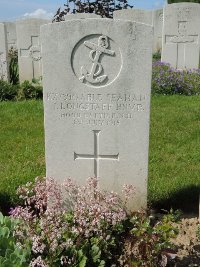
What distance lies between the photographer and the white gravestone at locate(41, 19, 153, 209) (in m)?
3.15

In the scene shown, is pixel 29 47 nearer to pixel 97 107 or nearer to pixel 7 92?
pixel 7 92

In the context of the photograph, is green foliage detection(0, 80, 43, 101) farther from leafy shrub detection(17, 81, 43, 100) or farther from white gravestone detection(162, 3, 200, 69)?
white gravestone detection(162, 3, 200, 69)

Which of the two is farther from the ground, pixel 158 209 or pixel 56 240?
pixel 56 240

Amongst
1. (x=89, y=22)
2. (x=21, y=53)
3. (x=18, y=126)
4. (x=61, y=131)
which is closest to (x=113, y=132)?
(x=61, y=131)

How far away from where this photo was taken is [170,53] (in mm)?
11250

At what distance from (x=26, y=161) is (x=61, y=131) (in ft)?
5.76

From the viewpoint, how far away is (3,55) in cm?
962

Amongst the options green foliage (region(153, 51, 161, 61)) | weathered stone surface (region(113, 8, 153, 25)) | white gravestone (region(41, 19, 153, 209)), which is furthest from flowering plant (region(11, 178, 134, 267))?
green foliage (region(153, 51, 161, 61))

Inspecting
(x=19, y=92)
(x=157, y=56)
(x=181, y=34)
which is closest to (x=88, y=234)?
(x=19, y=92)

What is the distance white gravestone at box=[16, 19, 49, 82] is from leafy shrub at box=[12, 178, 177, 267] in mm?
7671

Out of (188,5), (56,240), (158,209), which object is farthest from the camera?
(188,5)

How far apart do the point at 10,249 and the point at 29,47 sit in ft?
28.0

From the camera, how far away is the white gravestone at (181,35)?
10570 mm

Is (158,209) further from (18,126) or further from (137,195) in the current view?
(18,126)
